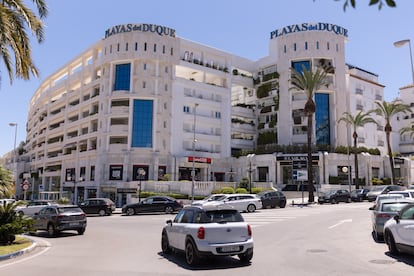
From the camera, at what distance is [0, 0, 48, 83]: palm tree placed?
1425 cm

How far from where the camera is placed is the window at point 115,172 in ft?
182

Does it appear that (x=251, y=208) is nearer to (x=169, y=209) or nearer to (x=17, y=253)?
(x=169, y=209)

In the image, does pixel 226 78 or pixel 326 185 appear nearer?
pixel 326 185

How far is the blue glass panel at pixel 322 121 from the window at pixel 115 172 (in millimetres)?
30466

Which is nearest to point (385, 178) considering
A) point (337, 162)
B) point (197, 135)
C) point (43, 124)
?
point (337, 162)

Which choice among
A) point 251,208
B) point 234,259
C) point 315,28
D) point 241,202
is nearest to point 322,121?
point 315,28

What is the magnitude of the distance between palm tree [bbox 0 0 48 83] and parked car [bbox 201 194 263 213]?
1827 centimetres

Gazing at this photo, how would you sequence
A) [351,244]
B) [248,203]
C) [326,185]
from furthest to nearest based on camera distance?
[326,185]
[248,203]
[351,244]

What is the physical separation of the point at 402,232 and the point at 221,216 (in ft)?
16.3

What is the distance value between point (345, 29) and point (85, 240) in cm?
6202

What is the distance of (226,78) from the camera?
6675 cm

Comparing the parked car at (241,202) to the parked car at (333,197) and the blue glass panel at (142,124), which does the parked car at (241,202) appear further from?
the blue glass panel at (142,124)

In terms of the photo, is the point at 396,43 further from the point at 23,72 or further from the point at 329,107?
the point at 329,107

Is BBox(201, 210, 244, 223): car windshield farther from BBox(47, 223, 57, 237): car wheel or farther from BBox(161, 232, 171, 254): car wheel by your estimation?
BBox(47, 223, 57, 237): car wheel
